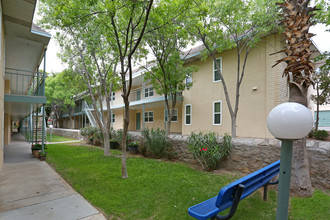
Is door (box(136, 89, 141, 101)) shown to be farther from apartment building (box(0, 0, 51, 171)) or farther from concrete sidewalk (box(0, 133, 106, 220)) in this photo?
concrete sidewalk (box(0, 133, 106, 220))

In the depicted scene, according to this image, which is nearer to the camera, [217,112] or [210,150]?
[210,150]

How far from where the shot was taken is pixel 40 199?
4227 millimetres

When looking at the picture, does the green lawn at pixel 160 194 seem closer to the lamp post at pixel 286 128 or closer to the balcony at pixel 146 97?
the lamp post at pixel 286 128

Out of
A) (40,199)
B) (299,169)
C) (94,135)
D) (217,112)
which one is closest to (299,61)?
(299,169)

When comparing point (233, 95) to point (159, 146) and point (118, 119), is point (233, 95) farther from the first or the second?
point (118, 119)

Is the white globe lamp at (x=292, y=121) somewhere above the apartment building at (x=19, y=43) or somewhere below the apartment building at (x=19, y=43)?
below

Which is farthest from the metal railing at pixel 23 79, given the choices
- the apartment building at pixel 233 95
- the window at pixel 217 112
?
the window at pixel 217 112

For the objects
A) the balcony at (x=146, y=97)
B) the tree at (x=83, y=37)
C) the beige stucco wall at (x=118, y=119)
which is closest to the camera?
the tree at (x=83, y=37)

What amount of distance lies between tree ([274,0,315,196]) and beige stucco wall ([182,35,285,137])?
6.55 m

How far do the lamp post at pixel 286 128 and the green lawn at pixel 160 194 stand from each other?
1.61m

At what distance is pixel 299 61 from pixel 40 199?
5979 mm

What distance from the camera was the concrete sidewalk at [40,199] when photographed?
3.50m

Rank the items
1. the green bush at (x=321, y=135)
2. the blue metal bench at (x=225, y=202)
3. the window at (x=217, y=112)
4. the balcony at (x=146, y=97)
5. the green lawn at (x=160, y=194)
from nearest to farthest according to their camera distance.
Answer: the blue metal bench at (x=225, y=202) < the green lawn at (x=160, y=194) < the green bush at (x=321, y=135) < the window at (x=217, y=112) < the balcony at (x=146, y=97)

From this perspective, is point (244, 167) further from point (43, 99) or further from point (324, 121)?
point (324, 121)
